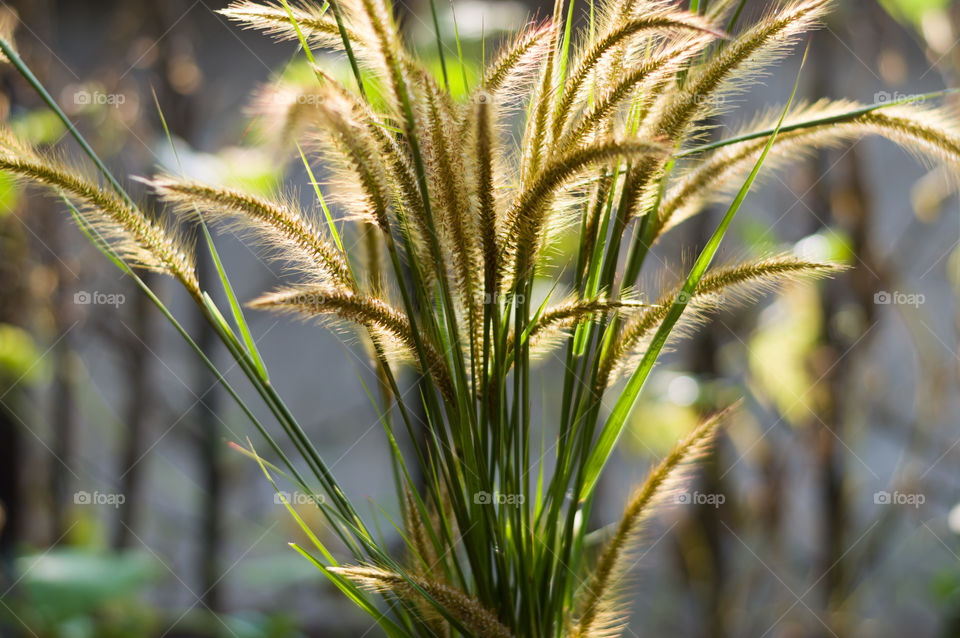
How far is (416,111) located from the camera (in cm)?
48

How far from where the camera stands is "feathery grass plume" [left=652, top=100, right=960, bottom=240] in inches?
21.6

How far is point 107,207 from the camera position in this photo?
20.2 inches

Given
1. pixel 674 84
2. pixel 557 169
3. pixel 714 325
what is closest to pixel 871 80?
pixel 714 325

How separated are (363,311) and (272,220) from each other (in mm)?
94

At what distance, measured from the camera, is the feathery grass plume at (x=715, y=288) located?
0.52m

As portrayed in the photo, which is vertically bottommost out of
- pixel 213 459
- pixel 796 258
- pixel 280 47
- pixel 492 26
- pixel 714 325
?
pixel 213 459

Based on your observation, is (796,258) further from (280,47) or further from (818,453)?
(280,47)

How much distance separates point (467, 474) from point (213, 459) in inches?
70.2

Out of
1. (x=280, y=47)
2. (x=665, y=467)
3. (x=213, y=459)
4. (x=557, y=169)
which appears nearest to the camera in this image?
(x=557, y=169)
